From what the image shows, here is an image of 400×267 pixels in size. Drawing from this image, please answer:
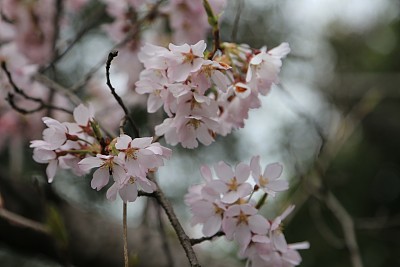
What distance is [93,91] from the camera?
75.7 inches

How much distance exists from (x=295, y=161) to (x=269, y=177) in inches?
25.6

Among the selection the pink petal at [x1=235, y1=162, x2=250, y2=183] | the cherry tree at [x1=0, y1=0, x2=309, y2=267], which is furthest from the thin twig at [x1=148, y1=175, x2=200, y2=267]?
the pink petal at [x1=235, y1=162, x2=250, y2=183]

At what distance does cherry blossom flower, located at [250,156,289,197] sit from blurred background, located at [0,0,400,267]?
237 millimetres

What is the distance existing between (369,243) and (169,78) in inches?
137

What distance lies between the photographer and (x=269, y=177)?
0.80m

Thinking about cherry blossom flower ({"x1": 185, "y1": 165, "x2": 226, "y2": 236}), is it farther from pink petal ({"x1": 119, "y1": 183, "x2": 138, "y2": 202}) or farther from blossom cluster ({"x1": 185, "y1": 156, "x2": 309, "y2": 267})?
pink petal ({"x1": 119, "y1": 183, "x2": 138, "y2": 202})

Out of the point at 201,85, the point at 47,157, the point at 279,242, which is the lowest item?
the point at 279,242

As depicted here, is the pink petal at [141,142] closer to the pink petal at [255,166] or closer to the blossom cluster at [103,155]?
the blossom cluster at [103,155]

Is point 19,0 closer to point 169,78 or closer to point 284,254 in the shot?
point 169,78

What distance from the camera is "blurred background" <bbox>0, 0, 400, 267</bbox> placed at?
Result: 4.69 feet

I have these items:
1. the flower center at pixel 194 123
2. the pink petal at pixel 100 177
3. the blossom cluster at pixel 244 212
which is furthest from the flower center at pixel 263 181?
the pink petal at pixel 100 177

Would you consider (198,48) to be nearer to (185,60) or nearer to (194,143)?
→ (185,60)

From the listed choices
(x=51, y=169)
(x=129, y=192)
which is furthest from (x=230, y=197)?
(x=51, y=169)

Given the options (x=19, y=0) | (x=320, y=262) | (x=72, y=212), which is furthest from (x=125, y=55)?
(x=320, y=262)
